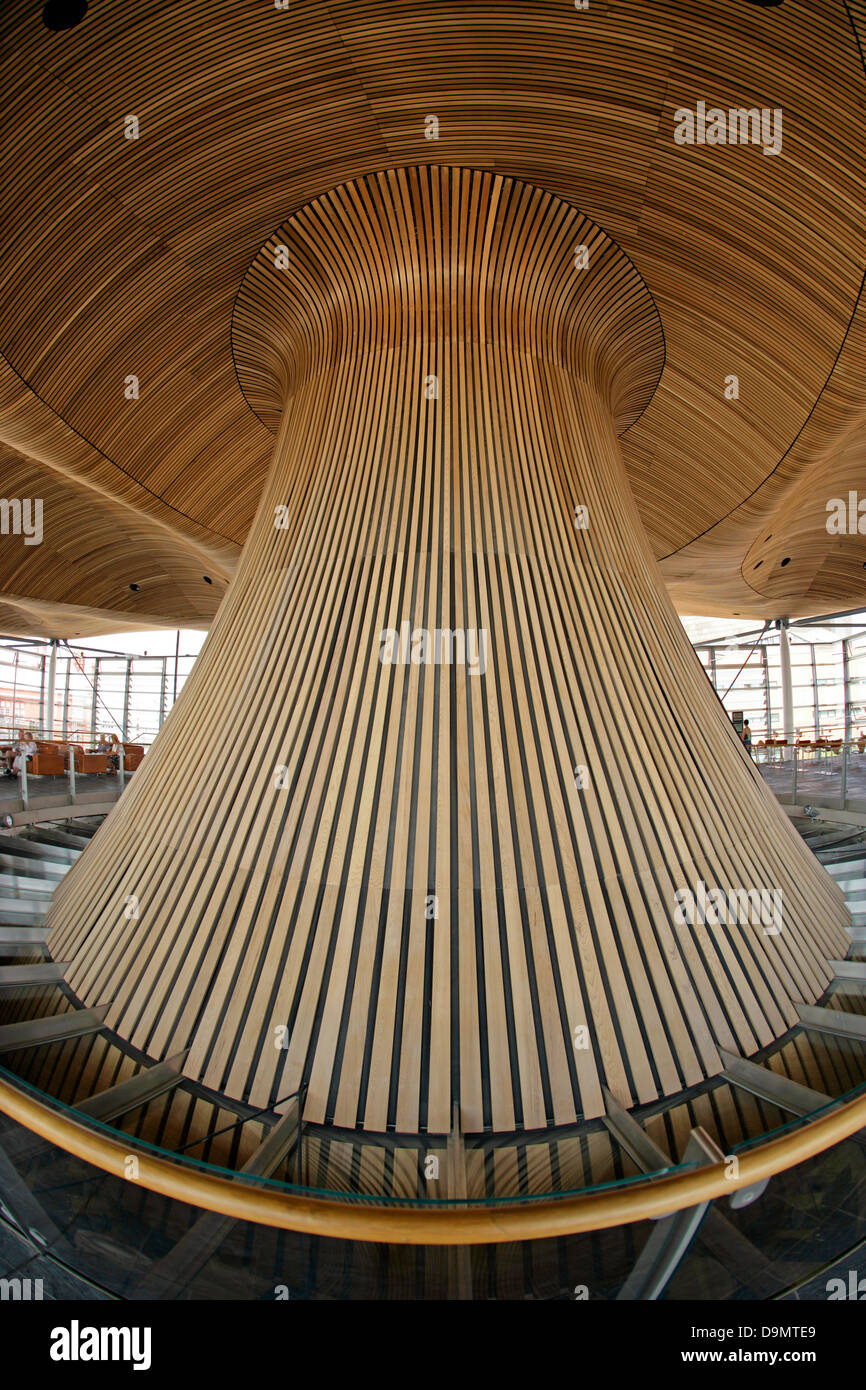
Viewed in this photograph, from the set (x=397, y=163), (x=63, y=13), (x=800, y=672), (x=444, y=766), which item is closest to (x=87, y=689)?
(x=63, y=13)

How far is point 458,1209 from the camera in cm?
155

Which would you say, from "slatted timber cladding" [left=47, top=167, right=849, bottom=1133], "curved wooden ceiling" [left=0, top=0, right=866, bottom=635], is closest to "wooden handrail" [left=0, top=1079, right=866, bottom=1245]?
"slatted timber cladding" [left=47, top=167, right=849, bottom=1133]

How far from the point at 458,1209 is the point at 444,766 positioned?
1.69 meters

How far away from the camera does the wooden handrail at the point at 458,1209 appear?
1.52 metres

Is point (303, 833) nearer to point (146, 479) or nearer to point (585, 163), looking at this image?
point (585, 163)

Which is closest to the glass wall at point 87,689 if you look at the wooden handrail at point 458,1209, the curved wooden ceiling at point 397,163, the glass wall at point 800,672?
the curved wooden ceiling at point 397,163

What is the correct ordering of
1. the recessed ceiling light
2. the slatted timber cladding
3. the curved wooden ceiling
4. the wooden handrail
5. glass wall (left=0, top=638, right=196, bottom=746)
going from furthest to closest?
glass wall (left=0, top=638, right=196, bottom=746), the curved wooden ceiling, the recessed ceiling light, the slatted timber cladding, the wooden handrail

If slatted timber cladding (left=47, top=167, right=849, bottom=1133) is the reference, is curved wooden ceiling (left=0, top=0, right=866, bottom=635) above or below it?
above

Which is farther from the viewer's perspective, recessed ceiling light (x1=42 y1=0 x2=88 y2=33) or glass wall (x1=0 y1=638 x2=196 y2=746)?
glass wall (x1=0 y1=638 x2=196 y2=746)

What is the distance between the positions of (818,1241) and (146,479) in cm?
711

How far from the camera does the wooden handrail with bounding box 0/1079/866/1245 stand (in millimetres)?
1521

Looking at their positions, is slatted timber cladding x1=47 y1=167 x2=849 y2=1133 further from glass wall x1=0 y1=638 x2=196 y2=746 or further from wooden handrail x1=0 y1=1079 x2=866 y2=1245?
glass wall x1=0 y1=638 x2=196 y2=746

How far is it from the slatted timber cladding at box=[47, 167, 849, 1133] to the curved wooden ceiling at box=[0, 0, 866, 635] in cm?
28

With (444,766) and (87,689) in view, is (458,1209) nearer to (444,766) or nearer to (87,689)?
(444,766)
